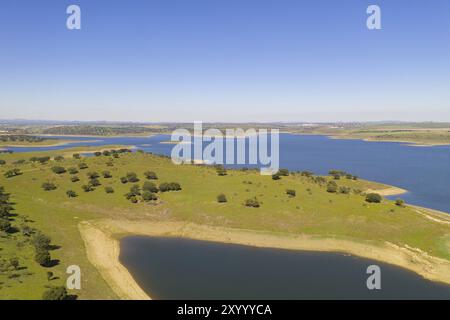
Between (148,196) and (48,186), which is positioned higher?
(48,186)

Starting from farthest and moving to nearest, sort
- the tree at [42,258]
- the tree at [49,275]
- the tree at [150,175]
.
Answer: the tree at [150,175]
the tree at [42,258]
the tree at [49,275]

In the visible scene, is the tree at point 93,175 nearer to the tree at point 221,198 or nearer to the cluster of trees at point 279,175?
the tree at point 221,198

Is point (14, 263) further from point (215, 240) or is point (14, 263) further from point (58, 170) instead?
point (58, 170)

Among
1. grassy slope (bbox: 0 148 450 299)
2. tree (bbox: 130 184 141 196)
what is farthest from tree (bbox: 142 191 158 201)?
tree (bbox: 130 184 141 196)

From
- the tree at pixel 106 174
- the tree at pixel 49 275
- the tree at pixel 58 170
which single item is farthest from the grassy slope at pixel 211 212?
the tree at pixel 106 174

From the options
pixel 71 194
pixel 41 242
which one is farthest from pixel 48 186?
pixel 41 242
